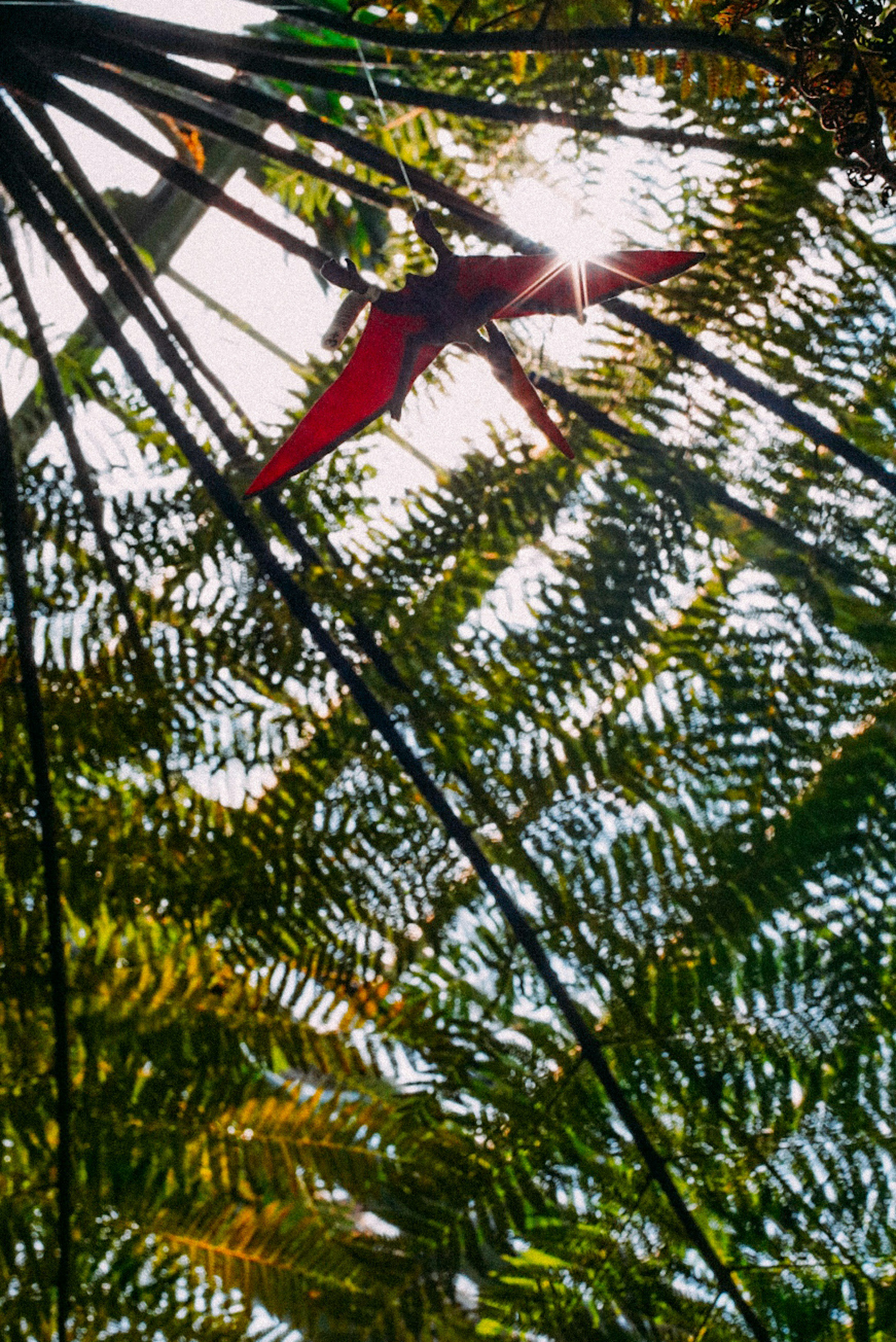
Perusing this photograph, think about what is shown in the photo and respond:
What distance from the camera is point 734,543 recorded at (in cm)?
119

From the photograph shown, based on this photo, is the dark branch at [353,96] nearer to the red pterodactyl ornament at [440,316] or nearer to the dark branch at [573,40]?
the dark branch at [573,40]

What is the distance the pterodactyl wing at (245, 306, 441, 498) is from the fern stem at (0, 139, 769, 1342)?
1.82ft

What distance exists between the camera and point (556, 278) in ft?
2.01

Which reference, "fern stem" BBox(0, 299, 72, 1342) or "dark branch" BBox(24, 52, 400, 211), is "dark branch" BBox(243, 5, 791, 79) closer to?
"dark branch" BBox(24, 52, 400, 211)

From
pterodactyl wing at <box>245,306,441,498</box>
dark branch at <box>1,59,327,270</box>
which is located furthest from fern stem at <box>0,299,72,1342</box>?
pterodactyl wing at <box>245,306,441,498</box>

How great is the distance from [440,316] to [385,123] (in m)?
0.82

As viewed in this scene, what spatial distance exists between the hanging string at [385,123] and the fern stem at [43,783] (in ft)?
1.80

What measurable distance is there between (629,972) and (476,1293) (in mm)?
377

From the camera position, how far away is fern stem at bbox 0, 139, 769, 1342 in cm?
104

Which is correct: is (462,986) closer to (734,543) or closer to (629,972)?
(629,972)

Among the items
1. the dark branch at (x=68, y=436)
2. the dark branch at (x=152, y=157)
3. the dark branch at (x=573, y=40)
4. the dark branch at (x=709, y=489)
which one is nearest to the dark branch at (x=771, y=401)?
the dark branch at (x=709, y=489)

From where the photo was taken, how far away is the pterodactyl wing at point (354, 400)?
0.59 m

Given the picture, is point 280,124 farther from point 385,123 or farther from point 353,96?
point 385,123

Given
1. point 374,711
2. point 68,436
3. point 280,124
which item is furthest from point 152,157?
point 374,711
